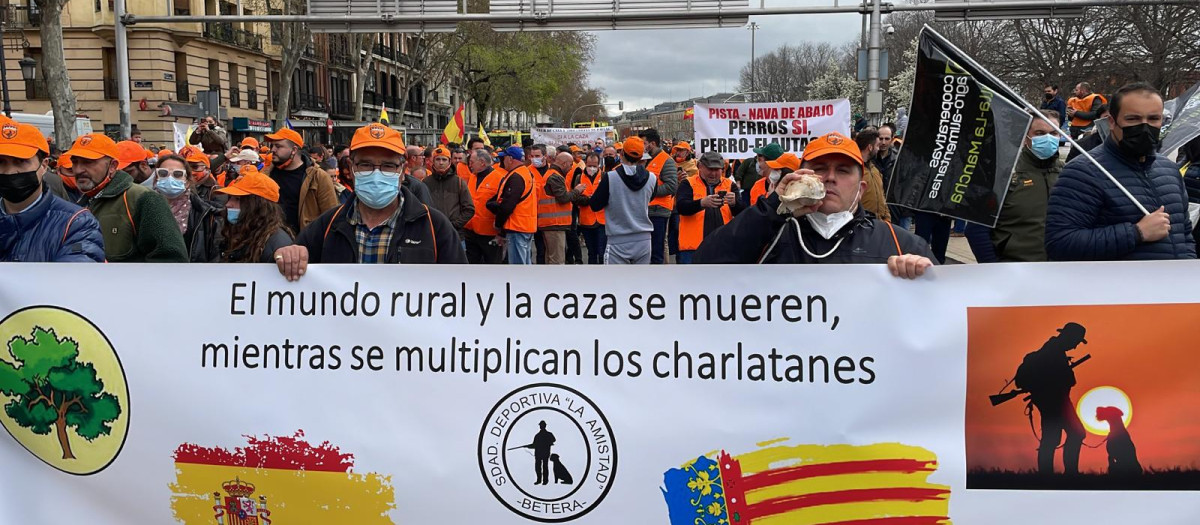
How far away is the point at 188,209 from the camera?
22.6ft

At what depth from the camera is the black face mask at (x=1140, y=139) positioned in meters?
3.87

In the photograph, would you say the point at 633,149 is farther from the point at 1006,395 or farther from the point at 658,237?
the point at 1006,395

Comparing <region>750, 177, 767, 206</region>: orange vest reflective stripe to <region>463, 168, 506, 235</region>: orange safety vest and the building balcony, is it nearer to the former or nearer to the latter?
<region>463, 168, 506, 235</region>: orange safety vest

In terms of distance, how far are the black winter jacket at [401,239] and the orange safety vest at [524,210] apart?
20.3 feet

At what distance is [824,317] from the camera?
302 cm

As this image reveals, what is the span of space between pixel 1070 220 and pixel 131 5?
137ft

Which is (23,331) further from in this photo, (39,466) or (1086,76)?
(1086,76)

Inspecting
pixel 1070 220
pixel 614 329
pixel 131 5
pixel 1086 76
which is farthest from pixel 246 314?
pixel 131 5

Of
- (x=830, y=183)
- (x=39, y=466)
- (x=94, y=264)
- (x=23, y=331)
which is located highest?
Result: (x=830, y=183)

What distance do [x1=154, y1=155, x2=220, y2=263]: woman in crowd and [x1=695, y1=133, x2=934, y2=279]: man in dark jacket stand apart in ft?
13.4

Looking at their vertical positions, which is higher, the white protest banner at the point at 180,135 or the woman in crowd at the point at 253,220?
the white protest banner at the point at 180,135

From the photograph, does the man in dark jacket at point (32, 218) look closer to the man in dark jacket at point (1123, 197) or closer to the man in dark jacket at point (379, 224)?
the man in dark jacket at point (379, 224)

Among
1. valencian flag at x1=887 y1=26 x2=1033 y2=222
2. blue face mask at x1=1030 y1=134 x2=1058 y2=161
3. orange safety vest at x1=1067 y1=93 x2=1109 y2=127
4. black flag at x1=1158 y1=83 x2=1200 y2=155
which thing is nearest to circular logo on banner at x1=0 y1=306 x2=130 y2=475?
valencian flag at x1=887 y1=26 x2=1033 y2=222

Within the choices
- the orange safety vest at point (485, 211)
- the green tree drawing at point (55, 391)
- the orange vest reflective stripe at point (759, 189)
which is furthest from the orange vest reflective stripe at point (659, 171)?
the green tree drawing at point (55, 391)
